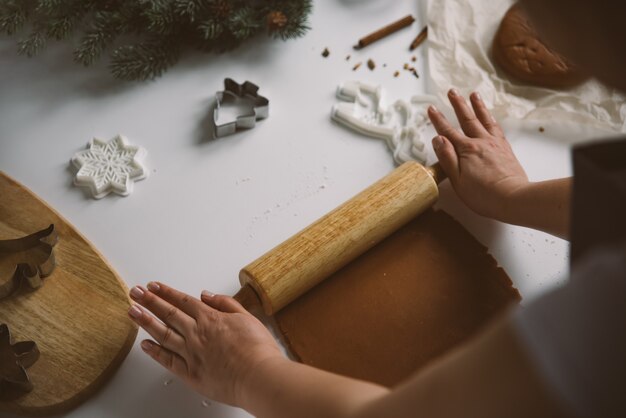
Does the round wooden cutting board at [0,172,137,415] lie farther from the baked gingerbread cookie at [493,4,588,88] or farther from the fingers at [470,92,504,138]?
the baked gingerbread cookie at [493,4,588,88]

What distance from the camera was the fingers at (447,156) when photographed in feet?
3.65

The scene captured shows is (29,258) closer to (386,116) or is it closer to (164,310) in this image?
(164,310)

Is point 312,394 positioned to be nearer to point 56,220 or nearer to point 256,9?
point 56,220

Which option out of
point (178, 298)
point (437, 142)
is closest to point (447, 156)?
point (437, 142)

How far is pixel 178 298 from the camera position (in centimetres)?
95

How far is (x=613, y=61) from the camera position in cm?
48

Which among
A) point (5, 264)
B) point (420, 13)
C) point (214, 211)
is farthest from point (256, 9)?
point (5, 264)

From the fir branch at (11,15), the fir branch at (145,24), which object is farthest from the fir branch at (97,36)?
the fir branch at (11,15)

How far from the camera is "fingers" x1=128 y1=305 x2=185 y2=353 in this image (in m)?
0.91

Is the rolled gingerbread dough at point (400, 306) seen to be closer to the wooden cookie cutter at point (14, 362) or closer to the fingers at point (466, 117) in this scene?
the fingers at point (466, 117)

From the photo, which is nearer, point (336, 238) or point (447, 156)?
point (336, 238)

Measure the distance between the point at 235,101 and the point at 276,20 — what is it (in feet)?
0.59

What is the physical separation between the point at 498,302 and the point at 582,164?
1.75 feet

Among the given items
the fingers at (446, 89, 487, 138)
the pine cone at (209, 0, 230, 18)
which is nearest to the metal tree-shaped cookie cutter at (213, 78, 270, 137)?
the pine cone at (209, 0, 230, 18)
